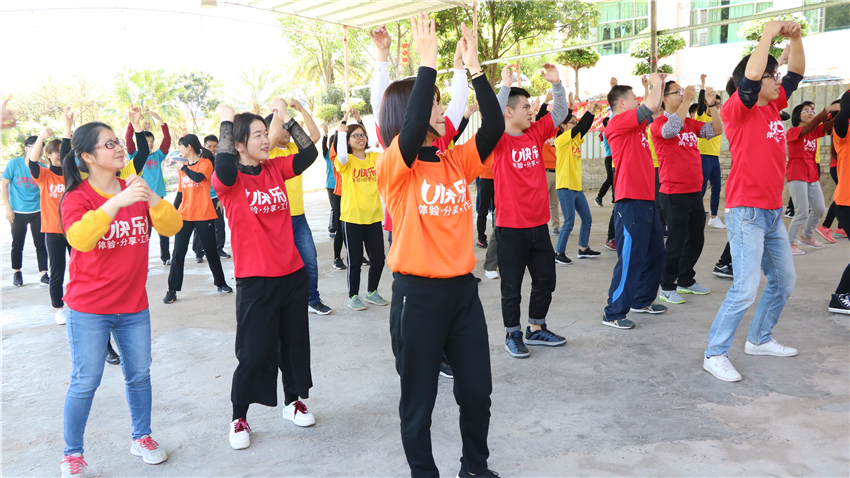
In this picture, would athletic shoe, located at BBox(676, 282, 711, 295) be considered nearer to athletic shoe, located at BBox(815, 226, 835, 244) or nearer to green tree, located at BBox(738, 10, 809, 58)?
athletic shoe, located at BBox(815, 226, 835, 244)

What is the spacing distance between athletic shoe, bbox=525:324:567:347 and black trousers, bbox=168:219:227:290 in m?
3.84

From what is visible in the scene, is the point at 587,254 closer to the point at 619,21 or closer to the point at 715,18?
the point at 619,21

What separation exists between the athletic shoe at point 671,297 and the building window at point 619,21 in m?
19.0

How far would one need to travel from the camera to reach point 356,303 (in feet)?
18.6

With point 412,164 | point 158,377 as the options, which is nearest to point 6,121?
point 158,377

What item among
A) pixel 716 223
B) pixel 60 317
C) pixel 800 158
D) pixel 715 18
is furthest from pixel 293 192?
pixel 715 18

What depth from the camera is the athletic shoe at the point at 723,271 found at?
5.99 metres

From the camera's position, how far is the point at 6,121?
460cm

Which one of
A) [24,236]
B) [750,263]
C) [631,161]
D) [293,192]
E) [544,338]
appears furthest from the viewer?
[24,236]

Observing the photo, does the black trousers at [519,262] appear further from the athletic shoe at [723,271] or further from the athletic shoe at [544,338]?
the athletic shoe at [723,271]

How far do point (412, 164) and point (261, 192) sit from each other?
121cm

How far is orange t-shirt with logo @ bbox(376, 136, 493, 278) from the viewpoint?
2.25 metres

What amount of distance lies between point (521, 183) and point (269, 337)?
2143 mm

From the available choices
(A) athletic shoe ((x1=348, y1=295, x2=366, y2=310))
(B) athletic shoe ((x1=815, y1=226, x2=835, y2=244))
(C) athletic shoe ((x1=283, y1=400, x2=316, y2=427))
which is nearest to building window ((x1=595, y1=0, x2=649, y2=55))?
(B) athletic shoe ((x1=815, y1=226, x2=835, y2=244))
